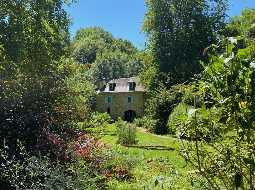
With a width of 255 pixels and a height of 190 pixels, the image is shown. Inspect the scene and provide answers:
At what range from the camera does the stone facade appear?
201 ft

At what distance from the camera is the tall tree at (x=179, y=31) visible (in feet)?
155

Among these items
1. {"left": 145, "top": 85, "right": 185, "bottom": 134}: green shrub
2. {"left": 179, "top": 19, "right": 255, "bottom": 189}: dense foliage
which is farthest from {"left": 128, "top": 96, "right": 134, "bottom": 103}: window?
Result: {"left": 179, "top": 19, "right": 255, "bottom": 189}: dense foliage

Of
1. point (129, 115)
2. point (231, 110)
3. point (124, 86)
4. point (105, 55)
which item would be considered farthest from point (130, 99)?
point (231, 110)

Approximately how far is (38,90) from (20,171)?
304 cm

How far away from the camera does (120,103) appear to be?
206 feet

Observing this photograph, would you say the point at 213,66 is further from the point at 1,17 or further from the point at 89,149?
the point at 1,17

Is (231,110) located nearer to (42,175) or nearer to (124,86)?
(42,175)

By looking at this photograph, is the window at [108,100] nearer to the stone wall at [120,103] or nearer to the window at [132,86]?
the stone wall at [120,103]

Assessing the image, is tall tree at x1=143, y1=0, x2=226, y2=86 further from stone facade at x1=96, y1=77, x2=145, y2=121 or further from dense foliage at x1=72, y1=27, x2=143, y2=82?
stone facade at x1=96, y1=77, x2=145, y2=121

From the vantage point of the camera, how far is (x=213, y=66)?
2.64m

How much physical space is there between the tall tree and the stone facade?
12.7 meters

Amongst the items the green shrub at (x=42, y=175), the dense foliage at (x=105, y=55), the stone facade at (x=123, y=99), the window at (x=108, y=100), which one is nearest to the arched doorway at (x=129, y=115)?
the stone facade at (x=123, y=99)

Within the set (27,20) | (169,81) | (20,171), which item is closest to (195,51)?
(169,81)

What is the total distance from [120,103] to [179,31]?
17.7 metres
